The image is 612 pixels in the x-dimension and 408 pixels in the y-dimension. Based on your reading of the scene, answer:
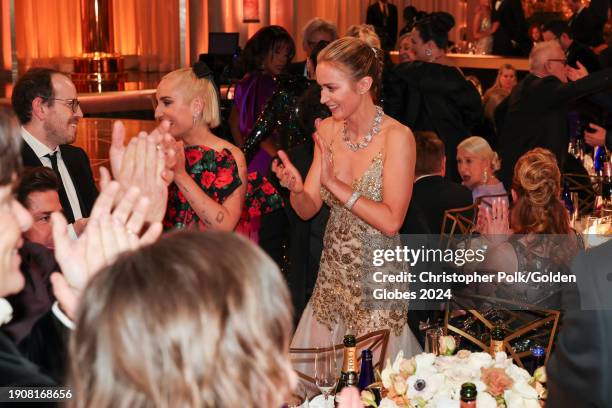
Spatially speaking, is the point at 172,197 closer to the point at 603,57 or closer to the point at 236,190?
the point at 236,190

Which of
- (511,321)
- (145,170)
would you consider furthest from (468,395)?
(511,321)

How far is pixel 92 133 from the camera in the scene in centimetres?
823

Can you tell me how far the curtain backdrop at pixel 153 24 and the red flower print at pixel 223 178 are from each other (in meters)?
12.1

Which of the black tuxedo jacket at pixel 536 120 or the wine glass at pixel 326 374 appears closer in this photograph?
the wine glass at pixel 326 374

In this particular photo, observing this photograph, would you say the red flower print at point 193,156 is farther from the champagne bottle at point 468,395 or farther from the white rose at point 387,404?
the champagne bottle at point 468,395

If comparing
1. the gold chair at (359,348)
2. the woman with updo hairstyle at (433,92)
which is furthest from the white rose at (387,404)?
the woman with updo hairstyle at (433,92)

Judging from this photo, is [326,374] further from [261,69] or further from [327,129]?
[261,69]

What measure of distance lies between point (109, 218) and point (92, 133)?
705 cm

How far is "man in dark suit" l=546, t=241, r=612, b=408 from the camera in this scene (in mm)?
1183

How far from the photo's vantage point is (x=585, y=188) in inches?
183

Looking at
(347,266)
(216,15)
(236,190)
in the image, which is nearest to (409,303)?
(347,266)

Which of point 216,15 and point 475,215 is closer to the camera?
point 475,215

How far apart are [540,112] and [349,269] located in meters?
2.93

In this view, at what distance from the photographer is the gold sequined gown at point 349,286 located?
10.3 ft
